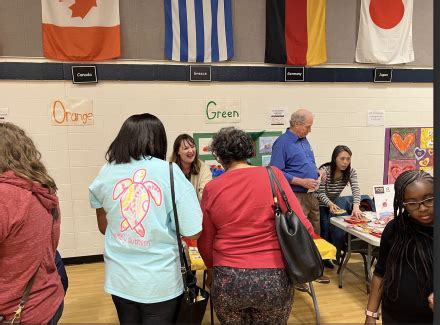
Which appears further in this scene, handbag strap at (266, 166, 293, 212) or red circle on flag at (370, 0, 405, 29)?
red circle on flag at (370, 0, 405, 29)

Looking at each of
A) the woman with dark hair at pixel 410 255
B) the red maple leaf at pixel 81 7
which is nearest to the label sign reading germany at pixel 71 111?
the red maple leaf at pixel 81 7

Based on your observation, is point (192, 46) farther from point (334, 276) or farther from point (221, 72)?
point (334, 276)

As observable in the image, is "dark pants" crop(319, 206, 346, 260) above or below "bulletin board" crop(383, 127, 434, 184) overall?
below

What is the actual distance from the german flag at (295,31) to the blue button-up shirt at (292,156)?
138cm

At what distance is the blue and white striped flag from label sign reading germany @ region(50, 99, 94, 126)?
1126 mm

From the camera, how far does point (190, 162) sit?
329 cm

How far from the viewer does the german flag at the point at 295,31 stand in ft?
15.6

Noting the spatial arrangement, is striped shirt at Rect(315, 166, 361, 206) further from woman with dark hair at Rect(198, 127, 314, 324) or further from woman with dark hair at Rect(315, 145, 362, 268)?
woman with dark hair at Rect(198, 127, 314, 324)

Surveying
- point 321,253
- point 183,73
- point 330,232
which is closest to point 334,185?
point 330,232

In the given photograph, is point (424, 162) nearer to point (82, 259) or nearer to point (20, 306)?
point (82, 259)

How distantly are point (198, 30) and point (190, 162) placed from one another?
200cm

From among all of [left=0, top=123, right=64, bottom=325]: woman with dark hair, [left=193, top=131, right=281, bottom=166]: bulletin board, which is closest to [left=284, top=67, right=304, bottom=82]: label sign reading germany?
[left=193, top=131, right=281, bottom=166]: bulletin board

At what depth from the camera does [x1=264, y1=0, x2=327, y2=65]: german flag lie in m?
4.75

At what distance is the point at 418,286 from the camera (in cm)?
148
